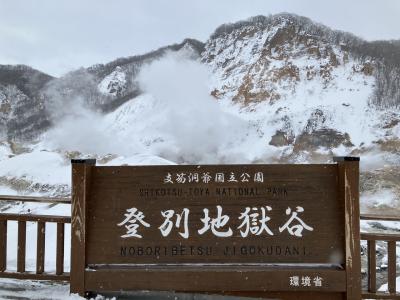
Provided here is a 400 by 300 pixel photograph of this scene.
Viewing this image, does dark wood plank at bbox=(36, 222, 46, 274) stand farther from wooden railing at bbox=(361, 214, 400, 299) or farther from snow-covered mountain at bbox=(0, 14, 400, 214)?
snow-covered mountain at bbox=(0, 14, 400, 214)

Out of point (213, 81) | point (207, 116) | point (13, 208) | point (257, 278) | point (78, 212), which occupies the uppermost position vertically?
point (213, 81)

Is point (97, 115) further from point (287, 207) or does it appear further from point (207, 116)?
point (287, 207)

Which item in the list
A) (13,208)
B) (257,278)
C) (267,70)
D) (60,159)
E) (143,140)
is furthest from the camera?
(267,70)

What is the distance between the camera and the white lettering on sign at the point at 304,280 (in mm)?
2633

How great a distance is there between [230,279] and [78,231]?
3.52 feet

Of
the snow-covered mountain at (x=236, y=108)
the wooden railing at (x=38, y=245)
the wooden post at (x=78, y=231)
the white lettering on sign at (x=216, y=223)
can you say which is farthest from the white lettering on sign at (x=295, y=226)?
the snow-covered mountain at (x=236, y=108)

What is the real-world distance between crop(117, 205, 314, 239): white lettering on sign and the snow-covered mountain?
1373 centimetres

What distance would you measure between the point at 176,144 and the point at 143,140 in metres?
4.85

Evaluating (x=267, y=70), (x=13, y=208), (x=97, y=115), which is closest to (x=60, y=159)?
(x=13, y=208)

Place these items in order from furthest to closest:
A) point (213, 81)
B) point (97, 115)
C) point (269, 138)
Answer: point (97, 115), point (213, 81), point (269, 138)

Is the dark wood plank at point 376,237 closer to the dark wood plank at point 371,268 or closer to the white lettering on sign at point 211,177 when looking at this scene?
the dark wood plank at point 371,268

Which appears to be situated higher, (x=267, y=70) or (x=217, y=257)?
(x=267, y=70)

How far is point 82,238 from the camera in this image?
8.85 ft

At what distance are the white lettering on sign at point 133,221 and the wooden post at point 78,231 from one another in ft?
0.88
